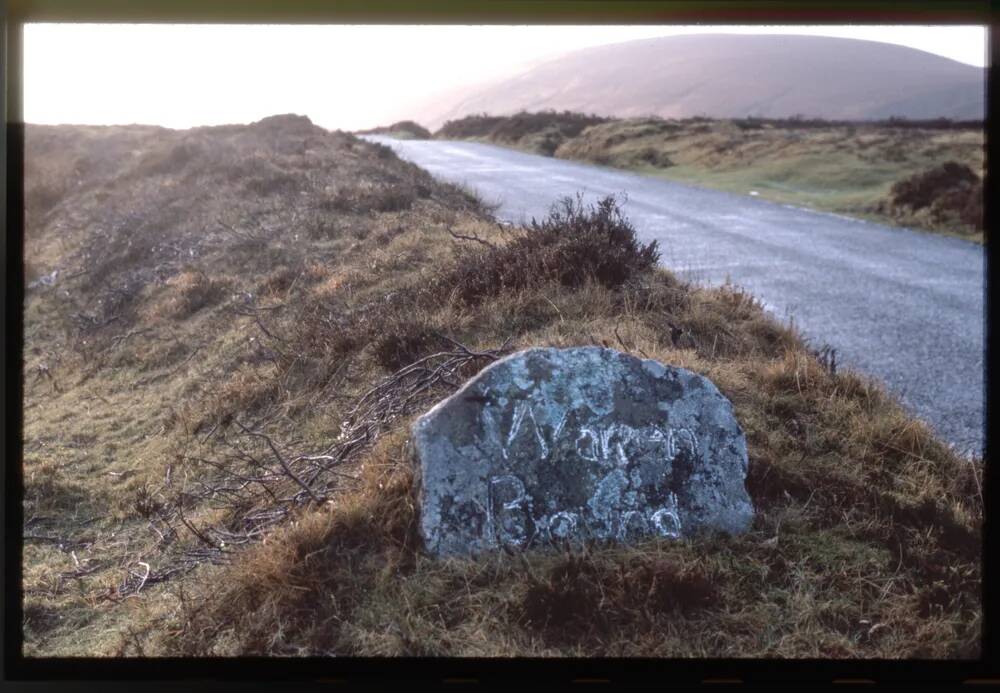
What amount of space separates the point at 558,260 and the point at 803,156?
1287 cm

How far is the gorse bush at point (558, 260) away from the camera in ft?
18.3

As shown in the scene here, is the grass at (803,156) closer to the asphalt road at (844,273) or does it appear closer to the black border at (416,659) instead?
the asphalt road at (844,273)

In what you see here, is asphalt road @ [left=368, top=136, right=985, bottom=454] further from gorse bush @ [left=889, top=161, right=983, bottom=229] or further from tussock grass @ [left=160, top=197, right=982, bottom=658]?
tussock grass @ [left=160, top=197, right=982, bottom=658]

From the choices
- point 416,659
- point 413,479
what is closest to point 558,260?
point 413,479

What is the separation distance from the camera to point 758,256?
30.4 ft

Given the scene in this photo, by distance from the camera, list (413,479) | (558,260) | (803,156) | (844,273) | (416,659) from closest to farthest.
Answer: (416,659) → (413,479) → (558,260) → (844,273) → (803,156)

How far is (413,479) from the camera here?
3615 millimetres

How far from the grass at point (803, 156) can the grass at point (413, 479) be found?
655 cm

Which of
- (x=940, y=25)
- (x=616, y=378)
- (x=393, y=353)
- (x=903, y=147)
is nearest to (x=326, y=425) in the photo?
(x=393, y=353)

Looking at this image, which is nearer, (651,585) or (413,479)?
(651,585)

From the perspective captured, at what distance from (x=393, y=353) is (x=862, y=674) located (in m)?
2.91

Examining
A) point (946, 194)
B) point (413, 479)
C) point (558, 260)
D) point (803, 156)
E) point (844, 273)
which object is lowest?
point (413, 479)

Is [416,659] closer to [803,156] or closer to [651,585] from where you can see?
[651,585]

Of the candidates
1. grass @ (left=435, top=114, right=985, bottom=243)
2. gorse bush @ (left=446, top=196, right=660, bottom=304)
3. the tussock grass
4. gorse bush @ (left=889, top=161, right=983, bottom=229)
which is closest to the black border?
the tussock grass
